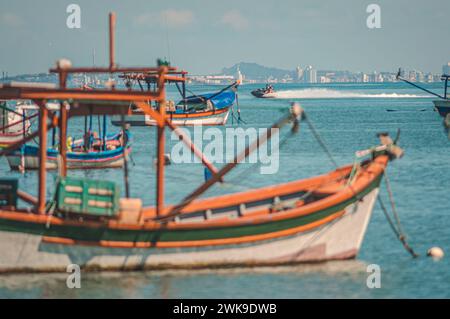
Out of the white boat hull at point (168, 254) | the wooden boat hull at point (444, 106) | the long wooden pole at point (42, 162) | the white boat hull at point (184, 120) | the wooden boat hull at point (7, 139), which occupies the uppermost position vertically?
the long wooden pole at point (42, 162)

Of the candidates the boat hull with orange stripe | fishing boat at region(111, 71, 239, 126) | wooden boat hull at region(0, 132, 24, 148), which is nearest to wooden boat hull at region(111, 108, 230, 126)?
fishing boat at region(111, 71, 239, 126)

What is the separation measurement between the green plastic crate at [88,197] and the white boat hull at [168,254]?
37.6 inches

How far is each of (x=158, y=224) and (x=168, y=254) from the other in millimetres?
956

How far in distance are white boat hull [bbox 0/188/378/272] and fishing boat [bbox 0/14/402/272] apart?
25 mm

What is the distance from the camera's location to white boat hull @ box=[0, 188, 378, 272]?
79.7 feet

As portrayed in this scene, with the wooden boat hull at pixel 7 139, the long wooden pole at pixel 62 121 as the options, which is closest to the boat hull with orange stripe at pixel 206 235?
the long wooden pole at pixel 62 121

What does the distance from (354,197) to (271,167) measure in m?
26.5

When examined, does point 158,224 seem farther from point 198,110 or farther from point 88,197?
point 198,110

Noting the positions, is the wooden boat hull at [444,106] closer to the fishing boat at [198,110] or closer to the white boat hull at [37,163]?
the fishing boat at [198,110]

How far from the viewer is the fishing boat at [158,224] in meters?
24.0

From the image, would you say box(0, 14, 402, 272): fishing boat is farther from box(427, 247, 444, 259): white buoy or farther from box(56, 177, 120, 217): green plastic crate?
box(427, 247, 444, 259): white buoy
